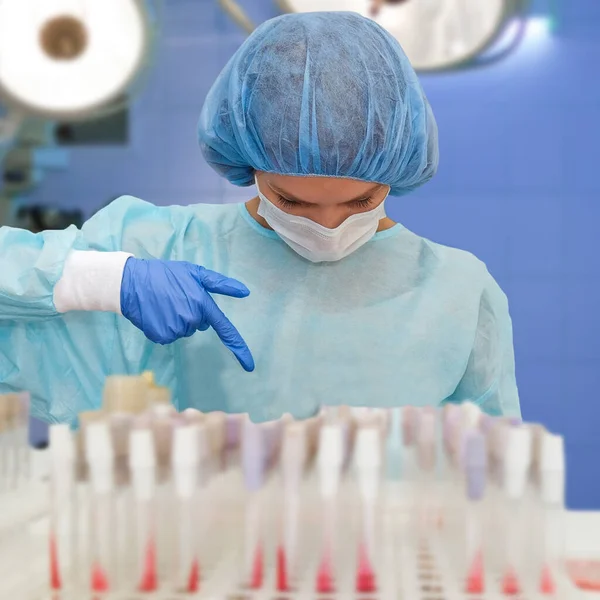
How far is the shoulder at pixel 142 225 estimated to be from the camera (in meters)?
1.30

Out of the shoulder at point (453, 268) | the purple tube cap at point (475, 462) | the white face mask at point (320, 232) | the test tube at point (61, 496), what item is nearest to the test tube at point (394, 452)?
the purple tube cap at point (475, 462)

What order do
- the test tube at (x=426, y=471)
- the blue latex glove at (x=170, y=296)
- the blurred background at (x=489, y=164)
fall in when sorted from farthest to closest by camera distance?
the blurred background at (x=489, y=164) < the blue latex glove at (x=170, y=296) < the test tube at (x=426, y=471)

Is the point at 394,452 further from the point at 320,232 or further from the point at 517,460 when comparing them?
the point at 320,232

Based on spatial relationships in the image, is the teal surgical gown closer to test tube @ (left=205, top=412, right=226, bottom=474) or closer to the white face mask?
the white face mask

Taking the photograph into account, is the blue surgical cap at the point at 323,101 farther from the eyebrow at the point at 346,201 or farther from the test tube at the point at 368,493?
the test tube at the point at 368,493

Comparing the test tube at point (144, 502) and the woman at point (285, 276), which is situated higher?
the woman at point (285, 276)

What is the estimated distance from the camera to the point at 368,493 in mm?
774

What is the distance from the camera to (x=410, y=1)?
2730 millimetres

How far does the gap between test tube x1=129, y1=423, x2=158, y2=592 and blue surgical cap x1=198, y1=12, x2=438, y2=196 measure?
22.3 inches

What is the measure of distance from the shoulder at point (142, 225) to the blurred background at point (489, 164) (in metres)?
1.61

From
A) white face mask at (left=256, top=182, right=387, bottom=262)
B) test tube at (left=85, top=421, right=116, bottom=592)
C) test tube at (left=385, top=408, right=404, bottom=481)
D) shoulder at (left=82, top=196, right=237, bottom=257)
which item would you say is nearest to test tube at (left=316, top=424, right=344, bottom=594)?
test tube at (left=385, top=408, right=404, bottom=481)

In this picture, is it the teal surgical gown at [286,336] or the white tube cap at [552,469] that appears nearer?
the white tube cap at [552,469]

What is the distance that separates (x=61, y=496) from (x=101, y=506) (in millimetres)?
44

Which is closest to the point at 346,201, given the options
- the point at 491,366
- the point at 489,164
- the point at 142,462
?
the point at 491,366
